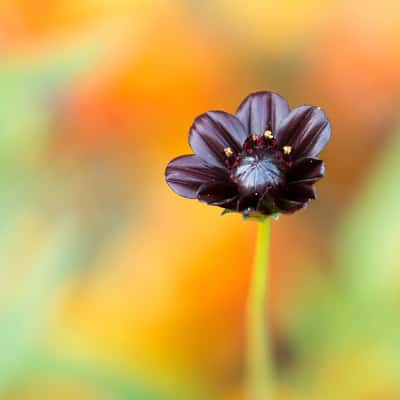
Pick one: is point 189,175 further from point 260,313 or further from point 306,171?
point 260,313

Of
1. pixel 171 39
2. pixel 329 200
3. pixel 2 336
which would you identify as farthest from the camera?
pixel 171 39

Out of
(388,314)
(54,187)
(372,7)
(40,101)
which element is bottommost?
(388,314)

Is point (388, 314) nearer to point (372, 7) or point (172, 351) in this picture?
point (172, 351)

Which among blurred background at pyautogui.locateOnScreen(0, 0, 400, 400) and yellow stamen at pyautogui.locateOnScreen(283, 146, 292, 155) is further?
blurred background at pyautogui.locateOnScreen(0, 0, 400, 400)

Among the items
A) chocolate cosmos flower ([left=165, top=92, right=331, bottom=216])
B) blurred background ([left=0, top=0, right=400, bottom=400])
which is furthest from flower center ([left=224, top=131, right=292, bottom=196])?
blurred background ([left=0, top=0, right=400, bottom=400])

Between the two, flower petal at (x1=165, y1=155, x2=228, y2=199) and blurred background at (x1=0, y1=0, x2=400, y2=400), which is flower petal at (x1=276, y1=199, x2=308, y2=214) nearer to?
flower petal at (x1=165, y1=155, x2=228, y2=199)

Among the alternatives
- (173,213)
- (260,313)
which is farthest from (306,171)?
(173,213)

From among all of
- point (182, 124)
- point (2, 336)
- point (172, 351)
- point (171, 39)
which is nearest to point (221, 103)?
point (182, 124)
